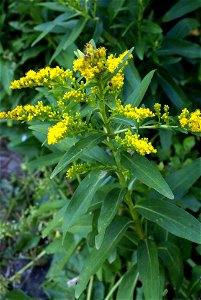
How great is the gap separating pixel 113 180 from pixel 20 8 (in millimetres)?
1297

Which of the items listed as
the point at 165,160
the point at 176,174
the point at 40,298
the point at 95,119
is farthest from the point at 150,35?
the point at 40,298

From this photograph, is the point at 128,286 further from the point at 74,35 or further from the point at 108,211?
the point at 74,35

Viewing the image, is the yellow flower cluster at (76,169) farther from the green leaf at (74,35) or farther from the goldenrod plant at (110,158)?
the green leaf at (74,35)

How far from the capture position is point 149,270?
1628 mm

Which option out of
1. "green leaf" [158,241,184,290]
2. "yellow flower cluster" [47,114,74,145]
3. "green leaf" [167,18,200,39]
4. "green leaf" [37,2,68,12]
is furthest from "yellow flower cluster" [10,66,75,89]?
"green leaf" [167,18,200,39]

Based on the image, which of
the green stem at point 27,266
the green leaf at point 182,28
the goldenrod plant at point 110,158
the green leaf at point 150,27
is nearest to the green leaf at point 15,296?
the green stem at point 27,266

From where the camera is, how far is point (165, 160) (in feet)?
8.45

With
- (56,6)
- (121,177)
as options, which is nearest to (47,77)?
(121,177)

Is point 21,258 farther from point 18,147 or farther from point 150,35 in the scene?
point 150,35

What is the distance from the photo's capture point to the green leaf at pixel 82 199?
1.51 metres

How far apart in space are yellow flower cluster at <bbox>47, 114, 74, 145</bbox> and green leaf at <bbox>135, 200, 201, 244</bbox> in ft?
1.59

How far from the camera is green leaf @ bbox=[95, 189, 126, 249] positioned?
57.1 inches

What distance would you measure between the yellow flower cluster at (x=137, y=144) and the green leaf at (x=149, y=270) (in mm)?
438

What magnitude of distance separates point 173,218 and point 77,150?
0.45 m
